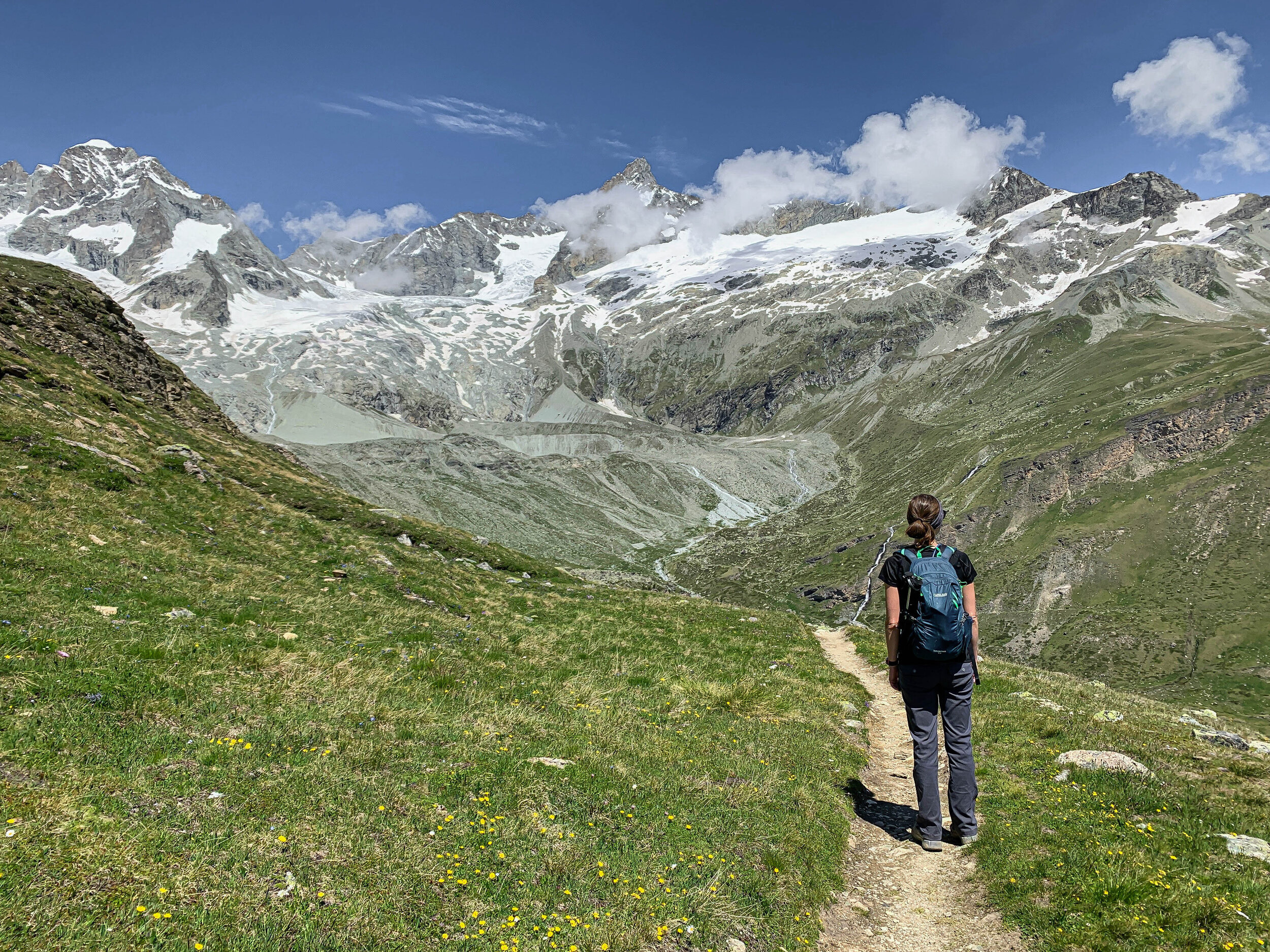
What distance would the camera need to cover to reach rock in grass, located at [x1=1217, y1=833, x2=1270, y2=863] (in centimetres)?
952

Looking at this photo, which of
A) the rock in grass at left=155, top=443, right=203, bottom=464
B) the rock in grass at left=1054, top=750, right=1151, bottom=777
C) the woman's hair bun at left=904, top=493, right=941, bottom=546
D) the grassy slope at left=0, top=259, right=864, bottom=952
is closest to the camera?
the grassy slope at left=0, top=259, right=864, bottom=952

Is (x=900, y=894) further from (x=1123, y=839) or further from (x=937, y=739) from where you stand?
(x=1123, y=839)

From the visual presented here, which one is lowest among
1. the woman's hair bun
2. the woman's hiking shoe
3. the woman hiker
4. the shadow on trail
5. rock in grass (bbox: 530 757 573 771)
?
the shadow on trail

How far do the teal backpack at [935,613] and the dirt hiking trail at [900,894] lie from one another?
355 centimetres

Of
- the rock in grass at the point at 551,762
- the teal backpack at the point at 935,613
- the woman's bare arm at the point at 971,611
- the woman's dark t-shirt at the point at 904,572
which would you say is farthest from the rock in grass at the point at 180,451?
the woman's bare arm at the point at 971,611

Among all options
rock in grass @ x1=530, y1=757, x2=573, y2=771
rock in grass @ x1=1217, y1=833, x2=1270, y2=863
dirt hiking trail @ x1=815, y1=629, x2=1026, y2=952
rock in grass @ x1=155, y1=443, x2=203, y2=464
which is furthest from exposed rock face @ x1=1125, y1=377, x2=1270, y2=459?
rock in grass @ x1=155, y1=443, x2=203, y2=464

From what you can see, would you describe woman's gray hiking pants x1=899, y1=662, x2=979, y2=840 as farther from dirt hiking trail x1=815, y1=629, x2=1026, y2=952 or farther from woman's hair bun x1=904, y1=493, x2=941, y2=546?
woman's hair bun x1=904, y1=493, x2=941, y2=546

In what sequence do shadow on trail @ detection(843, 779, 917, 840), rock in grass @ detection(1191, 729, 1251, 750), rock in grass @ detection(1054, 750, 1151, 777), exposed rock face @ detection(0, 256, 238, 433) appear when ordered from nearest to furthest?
shadow on trail @ detection(843, 779, 917, 840)
rock in grass @ detection(1054, 750, 1151, 777)
rock in grass @ detection(1191, 729, 1251, 750)
exposed rock face @ detection(0, 256, 238, 433)

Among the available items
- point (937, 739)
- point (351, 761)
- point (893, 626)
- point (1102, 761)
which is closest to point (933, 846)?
point (937, 739)

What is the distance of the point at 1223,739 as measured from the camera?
15797 millimetres

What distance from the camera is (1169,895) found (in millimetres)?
8297

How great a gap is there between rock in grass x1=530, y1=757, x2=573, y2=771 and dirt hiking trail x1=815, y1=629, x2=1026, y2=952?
15.7 feet

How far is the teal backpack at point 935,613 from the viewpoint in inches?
416

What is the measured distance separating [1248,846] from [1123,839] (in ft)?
5.49
